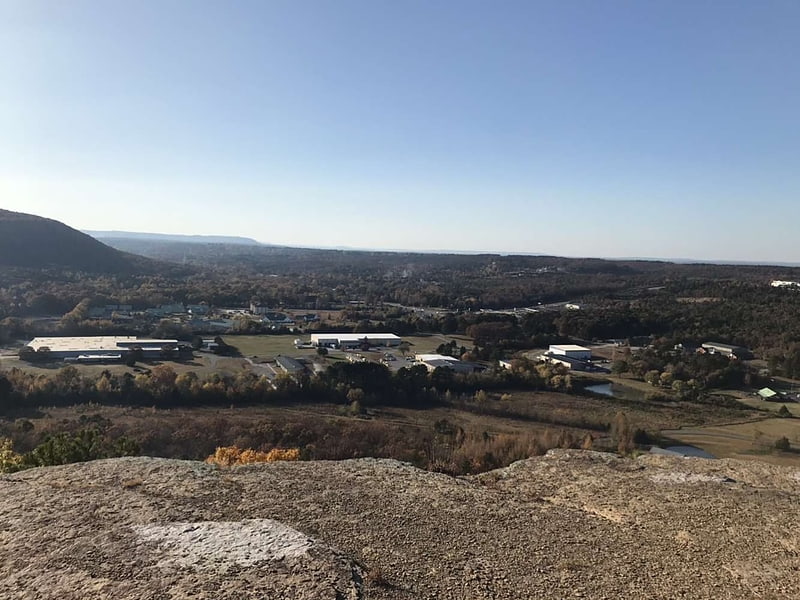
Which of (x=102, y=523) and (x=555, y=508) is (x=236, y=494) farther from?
(x=555, y=508)

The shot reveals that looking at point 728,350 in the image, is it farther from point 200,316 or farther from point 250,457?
point 200,316

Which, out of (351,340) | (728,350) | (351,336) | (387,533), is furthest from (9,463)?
(728,350)

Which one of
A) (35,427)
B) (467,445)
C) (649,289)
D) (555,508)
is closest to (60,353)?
(35,427)

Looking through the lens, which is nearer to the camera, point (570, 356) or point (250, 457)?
point (250, 457)

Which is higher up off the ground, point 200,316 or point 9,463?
point 9,463

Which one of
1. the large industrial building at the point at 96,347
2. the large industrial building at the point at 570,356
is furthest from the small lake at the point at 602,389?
the large industrial building at the point at 96,347

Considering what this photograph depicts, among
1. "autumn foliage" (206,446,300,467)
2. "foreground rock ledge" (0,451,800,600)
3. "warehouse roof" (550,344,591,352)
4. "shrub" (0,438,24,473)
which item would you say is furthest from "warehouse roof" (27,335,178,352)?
"foreground rock ledge" (0,451,800,600)
